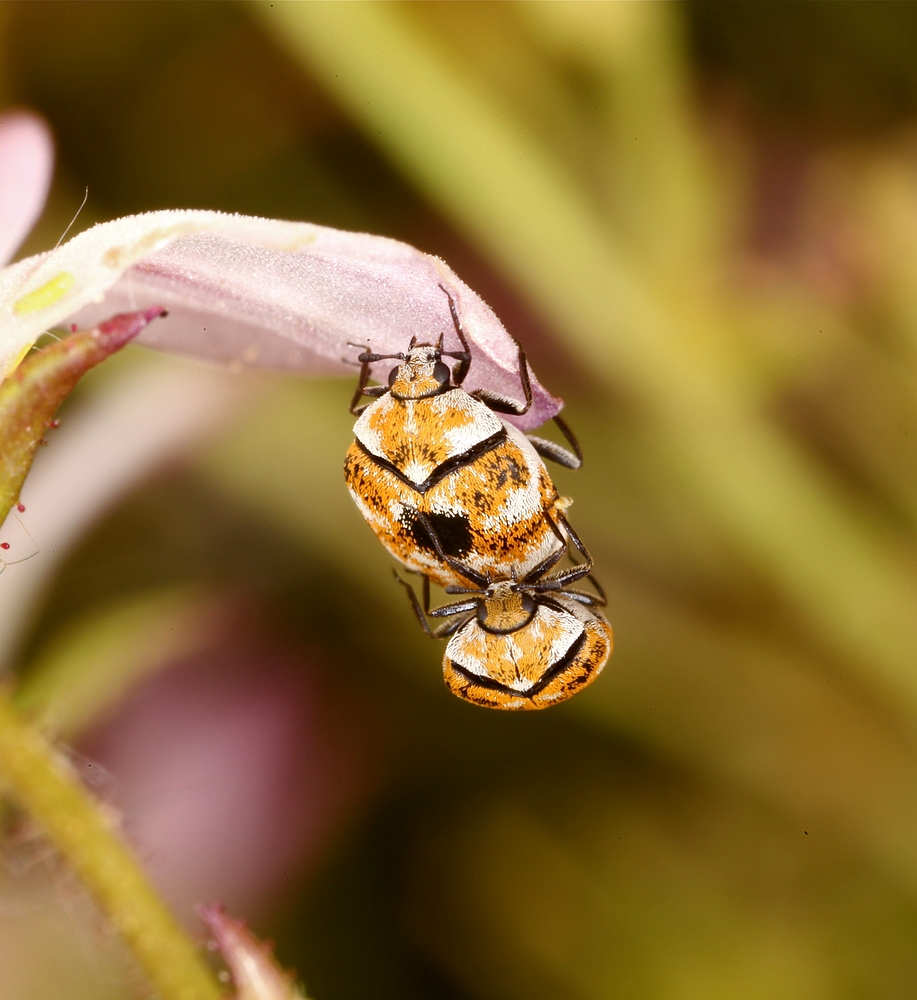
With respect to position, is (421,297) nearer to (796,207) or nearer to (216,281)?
(216,281)

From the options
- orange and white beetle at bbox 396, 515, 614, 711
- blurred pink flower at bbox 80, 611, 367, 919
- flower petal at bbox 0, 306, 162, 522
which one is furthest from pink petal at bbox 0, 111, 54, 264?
blurred pink flower at bbox 80, 611, 367, 919

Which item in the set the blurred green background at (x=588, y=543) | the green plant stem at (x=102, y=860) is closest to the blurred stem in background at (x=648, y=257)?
the blurred green background at (x=588, y=543)

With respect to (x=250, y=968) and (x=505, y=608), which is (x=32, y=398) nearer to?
(x=250, y=968)

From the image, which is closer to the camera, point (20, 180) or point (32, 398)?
point (32, 398)

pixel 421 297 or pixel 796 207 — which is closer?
pixel 421 297

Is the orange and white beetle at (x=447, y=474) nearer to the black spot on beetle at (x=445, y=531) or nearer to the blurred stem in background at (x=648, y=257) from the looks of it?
the black spot on beetle at (x=445, y=531)

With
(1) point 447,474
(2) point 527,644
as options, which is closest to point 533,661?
(2) point 527,644

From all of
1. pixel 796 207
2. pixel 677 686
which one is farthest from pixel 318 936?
pixel 796 207

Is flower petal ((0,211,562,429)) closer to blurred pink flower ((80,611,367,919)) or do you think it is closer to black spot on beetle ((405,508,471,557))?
black spot on beetle ((405,508,471,557))
